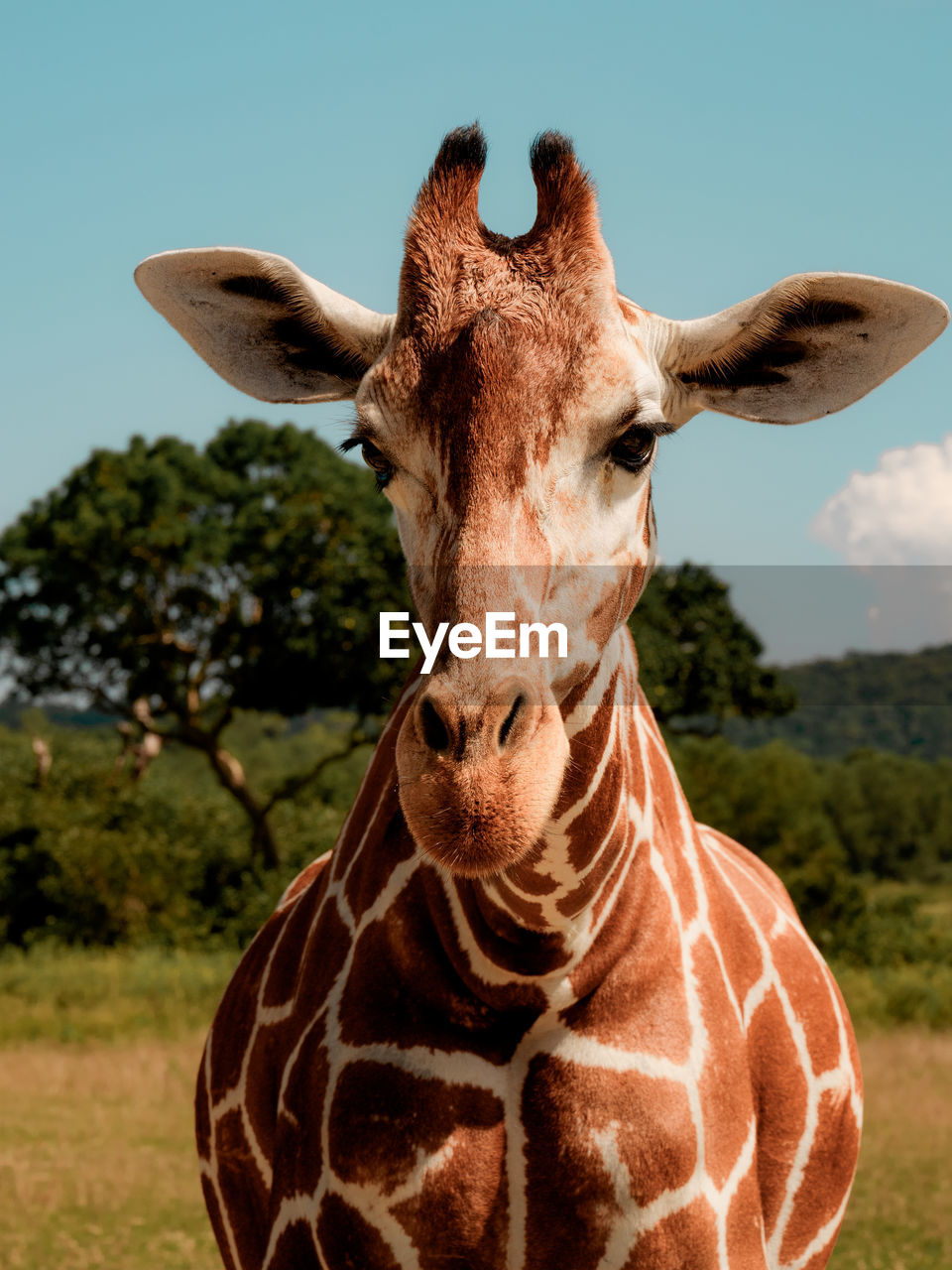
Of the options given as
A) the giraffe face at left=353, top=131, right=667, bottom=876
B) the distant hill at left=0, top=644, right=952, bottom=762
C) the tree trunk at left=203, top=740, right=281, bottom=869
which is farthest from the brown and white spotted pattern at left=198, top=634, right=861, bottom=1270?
the tree trunk at left=203, top=740, right=281, bottom=869

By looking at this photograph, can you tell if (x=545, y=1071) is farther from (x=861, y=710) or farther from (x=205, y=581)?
(x=861, y=710)

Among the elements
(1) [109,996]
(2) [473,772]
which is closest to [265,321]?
(2) [473,772]

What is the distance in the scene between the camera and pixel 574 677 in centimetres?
262

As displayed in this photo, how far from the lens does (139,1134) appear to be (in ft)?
42.2

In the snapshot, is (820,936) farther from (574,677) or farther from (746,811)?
(574,677)

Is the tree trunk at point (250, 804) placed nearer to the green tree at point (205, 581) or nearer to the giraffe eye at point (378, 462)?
the green tree at point (205, 581)

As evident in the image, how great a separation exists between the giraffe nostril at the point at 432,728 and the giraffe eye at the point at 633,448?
764mm

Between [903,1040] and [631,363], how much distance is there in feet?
52.4

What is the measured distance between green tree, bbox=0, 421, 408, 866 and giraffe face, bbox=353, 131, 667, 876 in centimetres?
2013

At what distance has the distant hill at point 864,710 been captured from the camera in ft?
79.6

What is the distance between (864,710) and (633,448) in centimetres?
3452

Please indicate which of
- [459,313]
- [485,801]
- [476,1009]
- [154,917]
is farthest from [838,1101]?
[154,917]

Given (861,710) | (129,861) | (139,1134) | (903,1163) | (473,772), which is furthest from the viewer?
(861,710)

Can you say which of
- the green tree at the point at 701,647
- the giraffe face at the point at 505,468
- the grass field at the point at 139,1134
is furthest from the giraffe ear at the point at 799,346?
the green tree at the point at 701,647
